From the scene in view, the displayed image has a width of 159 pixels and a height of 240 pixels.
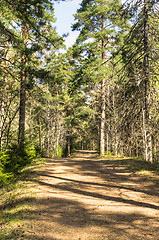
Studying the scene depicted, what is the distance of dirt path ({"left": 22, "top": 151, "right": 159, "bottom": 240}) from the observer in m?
3.61

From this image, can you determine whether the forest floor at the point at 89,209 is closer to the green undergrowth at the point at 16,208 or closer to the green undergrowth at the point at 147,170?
the green undergrowth at the point at 16,208

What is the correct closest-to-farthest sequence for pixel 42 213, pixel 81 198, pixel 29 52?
pixel 42 213
pixel 81 198
pixel 29 52

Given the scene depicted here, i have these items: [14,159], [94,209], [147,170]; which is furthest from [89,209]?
[14,159]

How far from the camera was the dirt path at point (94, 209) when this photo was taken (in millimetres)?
3610

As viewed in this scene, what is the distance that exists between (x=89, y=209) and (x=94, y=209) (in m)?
0.13

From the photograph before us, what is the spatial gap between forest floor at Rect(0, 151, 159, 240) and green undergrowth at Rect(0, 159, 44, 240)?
23 millimetres

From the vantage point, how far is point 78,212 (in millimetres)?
4574

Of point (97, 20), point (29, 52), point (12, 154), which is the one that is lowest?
point (12, 154)

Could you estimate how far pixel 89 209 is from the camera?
4723 millimetres

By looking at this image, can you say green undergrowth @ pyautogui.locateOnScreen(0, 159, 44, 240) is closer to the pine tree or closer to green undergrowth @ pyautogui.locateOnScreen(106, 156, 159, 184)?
green undergrowth @ pyautogui.locateOnScreen(106, 156, 159, 184)

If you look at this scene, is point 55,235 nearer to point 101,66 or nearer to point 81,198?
point 81,198

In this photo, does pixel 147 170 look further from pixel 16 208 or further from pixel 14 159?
pixel 14 159

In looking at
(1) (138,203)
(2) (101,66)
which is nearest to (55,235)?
(1) (138,203)

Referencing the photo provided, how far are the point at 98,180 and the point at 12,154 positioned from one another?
4808mm
